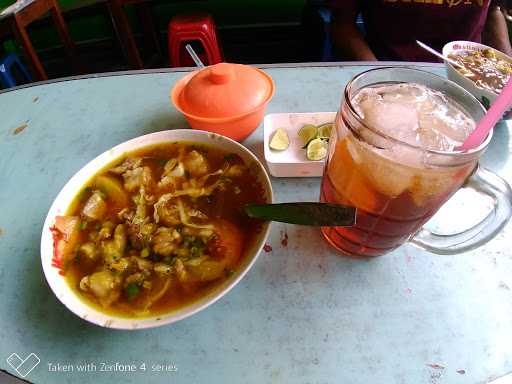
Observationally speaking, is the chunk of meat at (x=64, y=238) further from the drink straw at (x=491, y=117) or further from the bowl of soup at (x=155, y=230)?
the drink straw at (x=491, y=117)

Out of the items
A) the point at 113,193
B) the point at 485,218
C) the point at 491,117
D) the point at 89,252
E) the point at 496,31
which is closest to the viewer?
the point at 491,117

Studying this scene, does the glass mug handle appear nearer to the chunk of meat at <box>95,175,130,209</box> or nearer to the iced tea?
the iced tea

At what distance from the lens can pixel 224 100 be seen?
1144 millimetres

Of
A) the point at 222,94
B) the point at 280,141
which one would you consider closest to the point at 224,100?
the point at 222,94

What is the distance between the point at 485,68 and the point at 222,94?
97 cm

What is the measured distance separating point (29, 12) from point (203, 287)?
9.15 ft

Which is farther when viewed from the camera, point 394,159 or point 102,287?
point 102,287

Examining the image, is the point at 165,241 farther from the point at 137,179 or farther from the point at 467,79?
the point at 467,79

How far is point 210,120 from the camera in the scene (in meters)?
1.13

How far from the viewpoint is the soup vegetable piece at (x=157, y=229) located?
825 millimetres

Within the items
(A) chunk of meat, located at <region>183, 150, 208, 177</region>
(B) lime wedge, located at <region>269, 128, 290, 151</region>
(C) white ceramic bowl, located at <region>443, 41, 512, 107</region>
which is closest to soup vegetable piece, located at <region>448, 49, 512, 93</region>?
(C) white ceramic bowl, located at <region>443, 41, 512, 107</region>

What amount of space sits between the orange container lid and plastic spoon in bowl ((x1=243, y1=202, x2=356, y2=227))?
17.9 inches

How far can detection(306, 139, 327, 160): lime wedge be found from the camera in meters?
1.08

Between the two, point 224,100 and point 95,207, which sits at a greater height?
point 224,100
